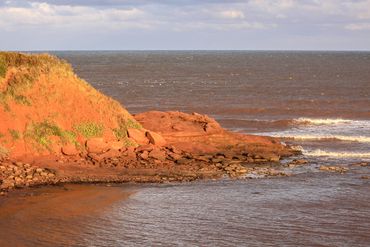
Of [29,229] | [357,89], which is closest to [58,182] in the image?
[29,229]

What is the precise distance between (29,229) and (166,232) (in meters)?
3.60

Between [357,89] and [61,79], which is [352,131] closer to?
[61,79]

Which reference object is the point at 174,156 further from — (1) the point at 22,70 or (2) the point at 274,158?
(1) the point at 22,70

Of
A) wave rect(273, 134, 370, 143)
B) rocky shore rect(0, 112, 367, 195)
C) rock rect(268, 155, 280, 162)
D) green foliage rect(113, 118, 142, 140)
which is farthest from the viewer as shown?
wave rect(273, 134, 370, 143)

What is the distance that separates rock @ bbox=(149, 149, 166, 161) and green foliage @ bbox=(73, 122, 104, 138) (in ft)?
7.12

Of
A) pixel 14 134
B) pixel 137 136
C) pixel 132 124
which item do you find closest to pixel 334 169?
pixel 137 136

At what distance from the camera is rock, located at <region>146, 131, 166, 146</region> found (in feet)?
81.5

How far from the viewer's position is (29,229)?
1620 centimetres

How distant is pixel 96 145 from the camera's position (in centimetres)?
2359

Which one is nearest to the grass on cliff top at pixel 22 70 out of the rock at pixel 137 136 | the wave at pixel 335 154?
the rock at pixel 137 136

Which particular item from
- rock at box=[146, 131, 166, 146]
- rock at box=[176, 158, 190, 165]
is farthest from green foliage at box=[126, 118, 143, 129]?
rock at box=[176, 158, 190, 165]

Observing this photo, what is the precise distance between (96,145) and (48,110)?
2308 millimetres

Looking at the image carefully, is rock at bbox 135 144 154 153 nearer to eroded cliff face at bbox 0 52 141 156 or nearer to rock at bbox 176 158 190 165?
eroded cliff face at bbox 0 52 141 156

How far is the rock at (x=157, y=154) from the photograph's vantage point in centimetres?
2364
